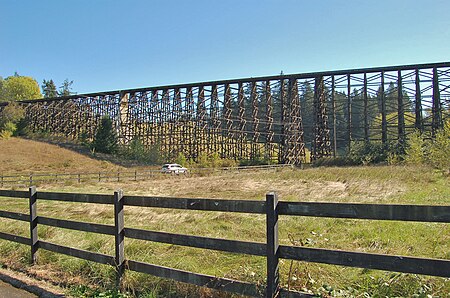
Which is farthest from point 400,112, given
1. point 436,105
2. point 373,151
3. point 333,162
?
point 333,162

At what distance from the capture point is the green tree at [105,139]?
177 feet

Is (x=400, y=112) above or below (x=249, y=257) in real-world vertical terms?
above

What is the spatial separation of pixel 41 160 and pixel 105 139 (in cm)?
1038

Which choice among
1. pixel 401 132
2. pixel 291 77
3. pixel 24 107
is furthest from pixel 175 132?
pixel 24 107

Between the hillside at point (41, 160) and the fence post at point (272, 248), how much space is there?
1543 inches

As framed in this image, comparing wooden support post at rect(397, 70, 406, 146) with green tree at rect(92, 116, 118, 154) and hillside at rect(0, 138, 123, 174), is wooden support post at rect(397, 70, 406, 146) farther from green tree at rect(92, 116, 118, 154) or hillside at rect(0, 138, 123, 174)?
green tree at rect(92, 116, 118, 154)

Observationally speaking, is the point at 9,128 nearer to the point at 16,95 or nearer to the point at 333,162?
the point at 16,95

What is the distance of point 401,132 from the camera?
1507 inches

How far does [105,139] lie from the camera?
5409cm

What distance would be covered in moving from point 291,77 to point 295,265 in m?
40.1

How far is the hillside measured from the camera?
1604 inches

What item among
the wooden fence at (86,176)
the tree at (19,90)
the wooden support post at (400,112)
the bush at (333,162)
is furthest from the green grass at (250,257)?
the tree at (19,90)

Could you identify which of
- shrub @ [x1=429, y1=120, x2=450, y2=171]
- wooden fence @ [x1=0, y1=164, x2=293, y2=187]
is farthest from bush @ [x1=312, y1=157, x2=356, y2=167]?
shrub @ [x1=429, y1=120, x2=450, y2=171]

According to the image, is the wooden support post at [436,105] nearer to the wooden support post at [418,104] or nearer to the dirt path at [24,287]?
the wooden support post at [418,104]
